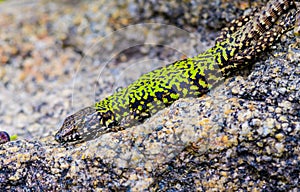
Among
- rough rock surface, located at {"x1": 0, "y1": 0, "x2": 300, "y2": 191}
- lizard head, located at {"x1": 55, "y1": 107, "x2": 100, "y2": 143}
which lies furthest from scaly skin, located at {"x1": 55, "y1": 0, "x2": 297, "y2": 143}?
rough rock surface, located at {"x1": 0, "y1": 0, "x2": 300, "y2": 191}

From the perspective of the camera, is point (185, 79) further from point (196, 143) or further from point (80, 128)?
point (80, 128)

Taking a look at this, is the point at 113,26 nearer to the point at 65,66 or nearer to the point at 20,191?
the point at 65,66

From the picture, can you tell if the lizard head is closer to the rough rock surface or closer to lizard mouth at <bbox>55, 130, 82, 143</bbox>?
lizard mouth at <bbox>55, 130, 82, 143</bbox>

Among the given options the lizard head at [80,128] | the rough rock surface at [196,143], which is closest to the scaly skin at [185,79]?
the lizard head at [80,128]

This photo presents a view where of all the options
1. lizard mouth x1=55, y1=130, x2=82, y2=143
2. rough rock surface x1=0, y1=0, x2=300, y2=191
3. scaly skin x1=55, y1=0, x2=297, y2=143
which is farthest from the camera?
lizard mouth x1=55, y1=130, x2=82, y2=143

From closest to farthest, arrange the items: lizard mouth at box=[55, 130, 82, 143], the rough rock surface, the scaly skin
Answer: the rough rock surface, the scaly skin, lizard mouth at box=[55, 130, 82, 143]

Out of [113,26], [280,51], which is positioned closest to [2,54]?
[113,26]

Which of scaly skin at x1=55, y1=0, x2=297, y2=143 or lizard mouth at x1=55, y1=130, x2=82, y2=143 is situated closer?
scaly skin at x1=55, y1=0, x2=297, y2=143

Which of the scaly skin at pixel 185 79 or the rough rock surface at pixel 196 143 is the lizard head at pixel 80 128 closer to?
the scaly skin at pixel 185 79

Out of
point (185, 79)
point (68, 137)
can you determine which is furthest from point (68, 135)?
point (185, 79)
